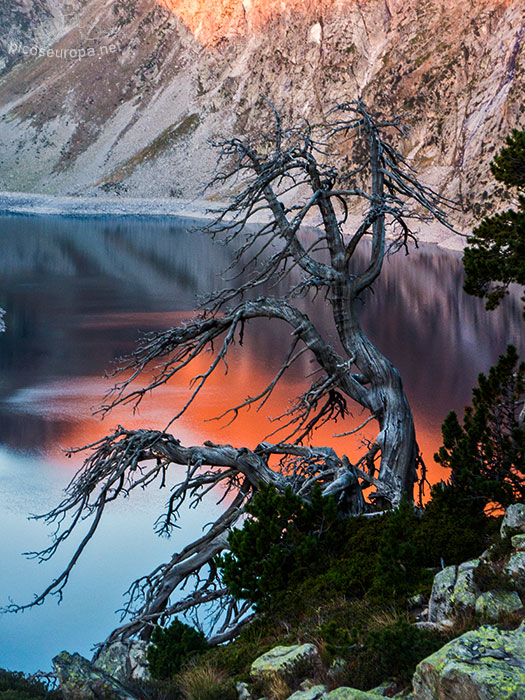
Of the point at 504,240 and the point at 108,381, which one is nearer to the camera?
the point at 504,240

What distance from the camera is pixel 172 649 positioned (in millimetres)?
7258

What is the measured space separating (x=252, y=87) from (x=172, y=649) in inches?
6274

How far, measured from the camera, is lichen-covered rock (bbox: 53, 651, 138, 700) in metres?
6.22

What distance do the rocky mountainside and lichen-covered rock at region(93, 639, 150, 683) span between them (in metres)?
61.9

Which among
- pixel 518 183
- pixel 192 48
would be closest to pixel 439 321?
pixel 518 183

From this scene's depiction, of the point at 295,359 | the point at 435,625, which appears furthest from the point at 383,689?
the point at 295,359

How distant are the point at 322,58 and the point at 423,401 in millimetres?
127368

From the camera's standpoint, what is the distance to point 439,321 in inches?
1571

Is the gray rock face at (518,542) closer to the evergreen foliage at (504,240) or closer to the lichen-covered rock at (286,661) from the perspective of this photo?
the lichen-covered rock at (286,661)

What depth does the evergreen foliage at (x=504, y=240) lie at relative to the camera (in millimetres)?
9469

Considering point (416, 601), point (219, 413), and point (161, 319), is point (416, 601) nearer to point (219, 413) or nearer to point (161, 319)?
point (219, 413)

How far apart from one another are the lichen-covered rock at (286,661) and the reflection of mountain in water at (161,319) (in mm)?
16871

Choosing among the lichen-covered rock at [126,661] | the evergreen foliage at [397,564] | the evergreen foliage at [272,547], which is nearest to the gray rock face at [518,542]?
the evergreen foliage at [397,564]

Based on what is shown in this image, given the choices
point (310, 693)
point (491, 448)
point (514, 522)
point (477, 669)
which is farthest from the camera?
point (491, 448)
